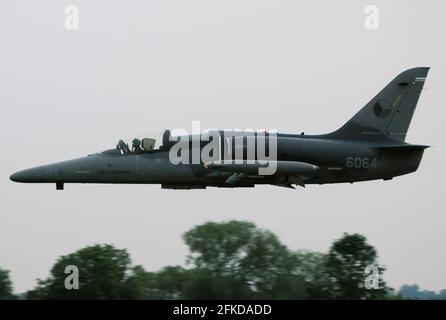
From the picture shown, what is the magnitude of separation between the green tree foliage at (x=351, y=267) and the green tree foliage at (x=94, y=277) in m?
7.06

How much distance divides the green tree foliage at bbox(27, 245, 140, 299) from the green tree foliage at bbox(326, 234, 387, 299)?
278 inches

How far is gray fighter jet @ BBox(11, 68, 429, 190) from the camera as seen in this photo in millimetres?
30875

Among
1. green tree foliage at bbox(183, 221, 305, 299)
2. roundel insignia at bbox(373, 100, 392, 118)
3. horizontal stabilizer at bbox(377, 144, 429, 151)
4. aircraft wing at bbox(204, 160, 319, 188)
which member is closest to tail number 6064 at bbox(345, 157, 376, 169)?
horizontal stabilizer at bbox(377, 144, 429, 151)

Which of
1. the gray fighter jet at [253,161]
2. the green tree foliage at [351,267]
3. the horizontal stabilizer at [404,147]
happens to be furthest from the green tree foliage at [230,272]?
the horizontal stabilizer at [404,147]

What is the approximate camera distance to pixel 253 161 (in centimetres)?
3056

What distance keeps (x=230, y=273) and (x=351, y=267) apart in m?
5.77

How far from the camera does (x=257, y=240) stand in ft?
124

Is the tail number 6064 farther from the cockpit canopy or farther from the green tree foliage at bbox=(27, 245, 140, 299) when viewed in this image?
the green tree foliage at bbox=(27, 245, 140, 299)

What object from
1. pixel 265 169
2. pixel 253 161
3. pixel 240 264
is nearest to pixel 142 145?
pixel 253 161

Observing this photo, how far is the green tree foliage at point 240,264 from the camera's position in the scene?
33.1m
